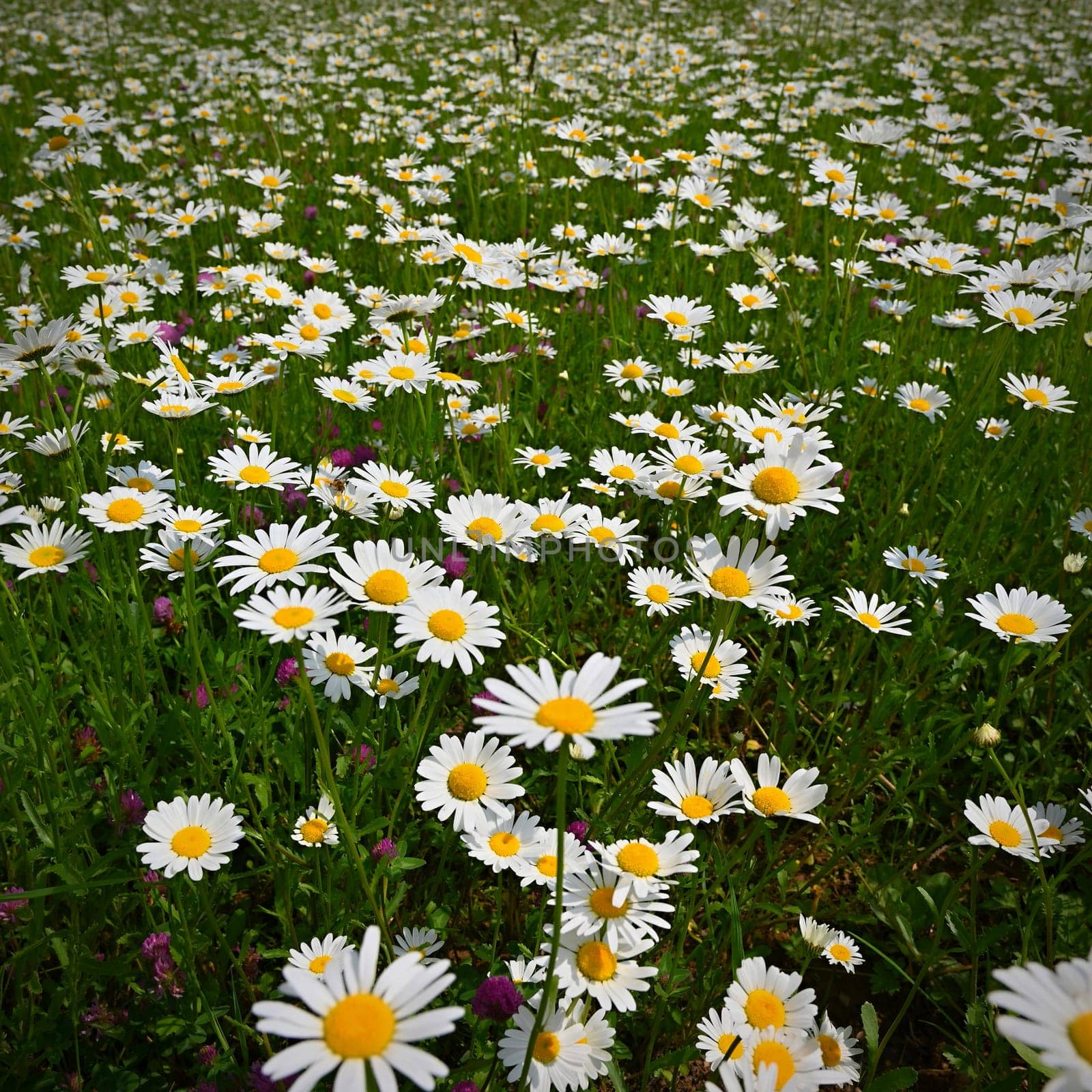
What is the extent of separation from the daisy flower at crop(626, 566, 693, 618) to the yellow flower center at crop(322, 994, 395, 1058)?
115 cm

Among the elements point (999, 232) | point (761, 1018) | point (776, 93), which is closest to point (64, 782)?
point (761, 1018)

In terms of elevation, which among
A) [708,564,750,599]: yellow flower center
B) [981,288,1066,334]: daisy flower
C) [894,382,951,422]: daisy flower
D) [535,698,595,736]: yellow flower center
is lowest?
[894,382,951,422]: daisy flower

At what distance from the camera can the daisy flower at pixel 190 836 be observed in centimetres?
136

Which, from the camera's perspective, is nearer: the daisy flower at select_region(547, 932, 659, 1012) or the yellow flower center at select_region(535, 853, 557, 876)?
the daisy flower at select_region(547, 932, 659, 1012)

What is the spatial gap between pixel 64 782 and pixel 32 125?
6.67m

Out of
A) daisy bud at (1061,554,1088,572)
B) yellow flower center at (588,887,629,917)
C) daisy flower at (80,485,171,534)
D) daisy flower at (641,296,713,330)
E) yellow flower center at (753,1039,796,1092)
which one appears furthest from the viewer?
daisy flower at (641,296,713,330)

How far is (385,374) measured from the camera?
7.41 ft

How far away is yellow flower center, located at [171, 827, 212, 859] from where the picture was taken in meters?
1.39

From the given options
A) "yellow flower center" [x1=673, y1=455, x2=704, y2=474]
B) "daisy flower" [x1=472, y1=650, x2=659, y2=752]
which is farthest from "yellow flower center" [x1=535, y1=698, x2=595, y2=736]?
"yellow flower center" [x1=673, y1=455, x2=704, y2=474]

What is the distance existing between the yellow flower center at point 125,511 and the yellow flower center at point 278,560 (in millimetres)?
486

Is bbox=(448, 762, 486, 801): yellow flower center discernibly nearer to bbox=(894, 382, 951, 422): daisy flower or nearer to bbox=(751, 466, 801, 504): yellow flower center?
bbox=(751, 466, 801, 504): yellow flower center

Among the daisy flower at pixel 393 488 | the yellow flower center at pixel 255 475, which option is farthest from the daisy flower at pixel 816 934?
the yellow flower center at pixel 255 475

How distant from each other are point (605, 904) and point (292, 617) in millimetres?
702

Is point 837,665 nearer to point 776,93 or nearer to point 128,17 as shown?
point 776,93
